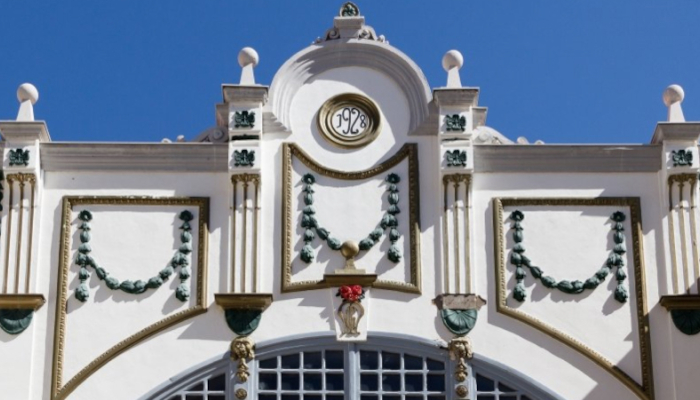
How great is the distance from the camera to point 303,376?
24734 mm

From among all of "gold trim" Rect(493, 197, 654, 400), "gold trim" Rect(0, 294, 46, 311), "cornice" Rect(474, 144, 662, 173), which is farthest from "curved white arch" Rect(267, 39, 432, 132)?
"gold trim" Rect(0, 294, 46, 311)

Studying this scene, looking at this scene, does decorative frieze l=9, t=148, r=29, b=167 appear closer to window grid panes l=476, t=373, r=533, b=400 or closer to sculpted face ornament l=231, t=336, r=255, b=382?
sculpted face ornament l=231, t=336, r=255, b=382

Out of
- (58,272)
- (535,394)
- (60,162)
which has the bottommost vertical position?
(535,394)

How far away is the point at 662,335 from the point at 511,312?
200 centimetres

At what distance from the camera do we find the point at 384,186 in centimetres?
2569

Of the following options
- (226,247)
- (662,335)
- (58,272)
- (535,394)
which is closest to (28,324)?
(58,272)

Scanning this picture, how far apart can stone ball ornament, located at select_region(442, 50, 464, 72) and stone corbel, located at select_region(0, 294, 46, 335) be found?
247 inches

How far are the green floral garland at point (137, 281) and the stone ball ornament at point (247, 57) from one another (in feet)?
7.59

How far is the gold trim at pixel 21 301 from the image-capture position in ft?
81.5

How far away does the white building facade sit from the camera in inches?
974

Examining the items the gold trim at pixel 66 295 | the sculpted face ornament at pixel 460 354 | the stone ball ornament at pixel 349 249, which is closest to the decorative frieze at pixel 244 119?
the gold trim at pixel 66 295

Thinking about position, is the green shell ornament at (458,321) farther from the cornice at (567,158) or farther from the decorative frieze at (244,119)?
the decorative frieze at (244,119)

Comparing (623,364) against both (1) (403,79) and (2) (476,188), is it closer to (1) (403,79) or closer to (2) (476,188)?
(2) (476,188)

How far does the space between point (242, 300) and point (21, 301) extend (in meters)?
2.88
